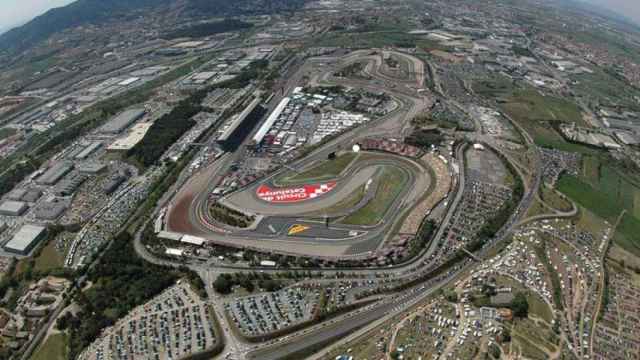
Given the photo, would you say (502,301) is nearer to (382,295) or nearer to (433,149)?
(382,295)

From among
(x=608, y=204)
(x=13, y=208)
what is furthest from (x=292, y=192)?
(x=608, y=204)

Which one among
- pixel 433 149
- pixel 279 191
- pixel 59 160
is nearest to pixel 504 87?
pixel 433 149

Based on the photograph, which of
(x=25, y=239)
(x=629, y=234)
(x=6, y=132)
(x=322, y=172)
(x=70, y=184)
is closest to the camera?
(x=629, y=234)

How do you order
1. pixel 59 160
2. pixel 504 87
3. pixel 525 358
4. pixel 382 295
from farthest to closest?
pixel 504 87 < pixel 59 160 < pixel 382 295 < pixel 525 358

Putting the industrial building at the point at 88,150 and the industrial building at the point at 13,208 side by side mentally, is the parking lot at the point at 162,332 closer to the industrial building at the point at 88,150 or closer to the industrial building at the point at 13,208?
the industrial building at the point at 13,208

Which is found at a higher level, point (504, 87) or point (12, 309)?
point (504, 87)

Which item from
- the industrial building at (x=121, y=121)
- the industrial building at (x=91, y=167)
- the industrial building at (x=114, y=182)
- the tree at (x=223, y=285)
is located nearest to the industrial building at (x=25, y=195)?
the industrial building at (x=91, y=167)

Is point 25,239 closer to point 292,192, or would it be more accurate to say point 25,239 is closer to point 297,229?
point 292,192
